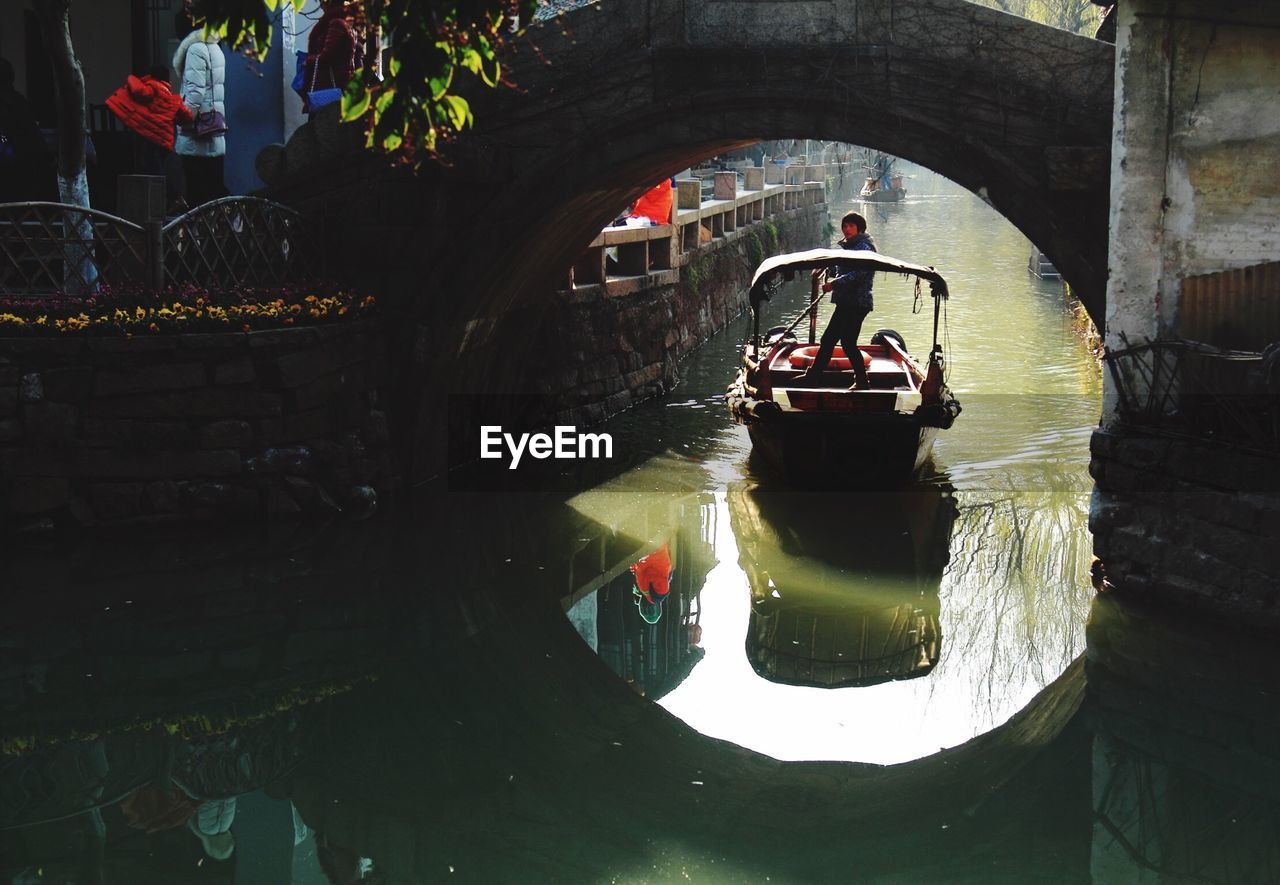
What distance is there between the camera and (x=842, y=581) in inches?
433

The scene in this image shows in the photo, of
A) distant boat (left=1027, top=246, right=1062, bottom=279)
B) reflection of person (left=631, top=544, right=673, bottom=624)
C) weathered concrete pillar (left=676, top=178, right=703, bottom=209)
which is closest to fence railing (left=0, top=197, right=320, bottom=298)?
reflection of person (left=631, top=544, right=673, bottom=624)

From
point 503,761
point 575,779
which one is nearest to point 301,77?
point 503,761

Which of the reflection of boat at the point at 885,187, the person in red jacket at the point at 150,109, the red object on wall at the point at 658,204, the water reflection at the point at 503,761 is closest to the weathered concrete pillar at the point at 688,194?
the red object on wall at the point at 658,204

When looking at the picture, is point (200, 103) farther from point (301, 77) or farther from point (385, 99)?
point (385, 99)

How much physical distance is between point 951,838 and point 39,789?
13.5ft

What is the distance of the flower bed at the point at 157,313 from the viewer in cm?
1074

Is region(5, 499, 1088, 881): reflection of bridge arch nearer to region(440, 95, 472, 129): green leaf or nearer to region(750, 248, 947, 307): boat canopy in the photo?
region(440, 95, 472, 129): green leaf

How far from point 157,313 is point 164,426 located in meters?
0.76

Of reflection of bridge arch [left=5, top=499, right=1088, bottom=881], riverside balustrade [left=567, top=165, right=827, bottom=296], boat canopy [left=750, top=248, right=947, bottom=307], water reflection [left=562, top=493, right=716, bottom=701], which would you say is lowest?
reflection of bridge arch [left=5, top=499, right=1088, bottom=881]

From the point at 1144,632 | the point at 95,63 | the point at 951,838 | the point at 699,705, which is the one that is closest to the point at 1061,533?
the point at 1144,632

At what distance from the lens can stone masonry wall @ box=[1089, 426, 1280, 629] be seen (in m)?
8.59

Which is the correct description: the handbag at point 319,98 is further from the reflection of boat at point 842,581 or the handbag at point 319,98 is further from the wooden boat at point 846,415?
the reflection of boat at point 842,581

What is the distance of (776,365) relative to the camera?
14.0 metres
